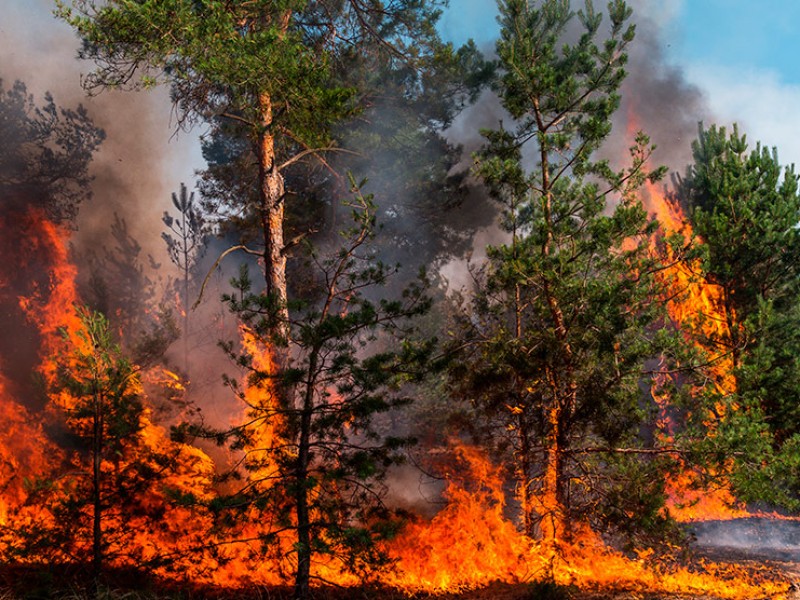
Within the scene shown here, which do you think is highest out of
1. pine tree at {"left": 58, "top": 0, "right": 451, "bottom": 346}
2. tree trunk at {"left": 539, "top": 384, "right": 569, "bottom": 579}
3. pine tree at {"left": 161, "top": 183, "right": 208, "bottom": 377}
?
pine tree at {"left": 161, "top": 183, "right": 208, "bottom": 377}

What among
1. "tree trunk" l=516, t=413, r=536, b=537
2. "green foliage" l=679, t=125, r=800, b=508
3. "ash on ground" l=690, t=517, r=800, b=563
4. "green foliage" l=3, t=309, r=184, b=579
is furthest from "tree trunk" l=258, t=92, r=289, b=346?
"ash on ground" l=690, t=517, r=800, b=563

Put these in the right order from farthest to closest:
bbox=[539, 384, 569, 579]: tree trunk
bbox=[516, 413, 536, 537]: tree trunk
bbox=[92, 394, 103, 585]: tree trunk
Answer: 1. bbox=[516, 413, 536, 537]: tree trunk
2. bbox=[539, 384, 569, 579]: tree trunk
3. bbox=[92, 394, 103, 585]: tree trunk

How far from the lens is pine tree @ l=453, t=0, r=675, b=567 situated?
855 cm

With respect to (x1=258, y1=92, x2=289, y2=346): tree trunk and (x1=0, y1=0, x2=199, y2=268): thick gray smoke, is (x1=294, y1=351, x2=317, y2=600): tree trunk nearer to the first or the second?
(x1=258, y1=92, x2=289, y2=346): tree trunk

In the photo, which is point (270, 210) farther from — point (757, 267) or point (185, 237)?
point (185, 237)

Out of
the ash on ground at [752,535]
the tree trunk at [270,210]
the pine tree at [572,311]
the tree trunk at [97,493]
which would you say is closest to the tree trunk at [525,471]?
the pine tree at [572,311]

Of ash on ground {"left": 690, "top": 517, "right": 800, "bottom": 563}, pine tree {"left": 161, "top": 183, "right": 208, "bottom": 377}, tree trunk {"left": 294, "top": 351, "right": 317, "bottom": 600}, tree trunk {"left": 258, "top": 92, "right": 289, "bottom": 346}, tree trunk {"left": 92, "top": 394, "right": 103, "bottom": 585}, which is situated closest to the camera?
tree trunk {"left": 294, "top": 351, "right": 317, "bottom": 600}

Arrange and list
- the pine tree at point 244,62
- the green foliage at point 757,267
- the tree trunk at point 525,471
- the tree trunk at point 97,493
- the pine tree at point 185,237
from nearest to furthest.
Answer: the tree trunk at point 97,493 → the pine tree at point 244,62 → the tree trunk at point 525,471 → the green foliage at point 757,267 → the pine tree at point 185,237

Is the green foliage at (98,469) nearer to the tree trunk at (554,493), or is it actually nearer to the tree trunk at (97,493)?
the tree trunk at (97,493)

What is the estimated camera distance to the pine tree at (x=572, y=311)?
8.55 m

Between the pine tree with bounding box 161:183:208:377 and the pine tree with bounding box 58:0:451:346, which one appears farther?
the pine tree with bounding box 161:183:208:377

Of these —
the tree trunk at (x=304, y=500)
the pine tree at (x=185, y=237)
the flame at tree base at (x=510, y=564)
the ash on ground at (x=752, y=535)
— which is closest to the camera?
the tree trunk at (x=304, y=500)

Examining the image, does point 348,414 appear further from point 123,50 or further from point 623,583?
point 123,50

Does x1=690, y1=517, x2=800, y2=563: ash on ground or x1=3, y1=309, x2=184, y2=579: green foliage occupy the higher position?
x1=3, y1=309, x2=184, y2=579: green foliage
